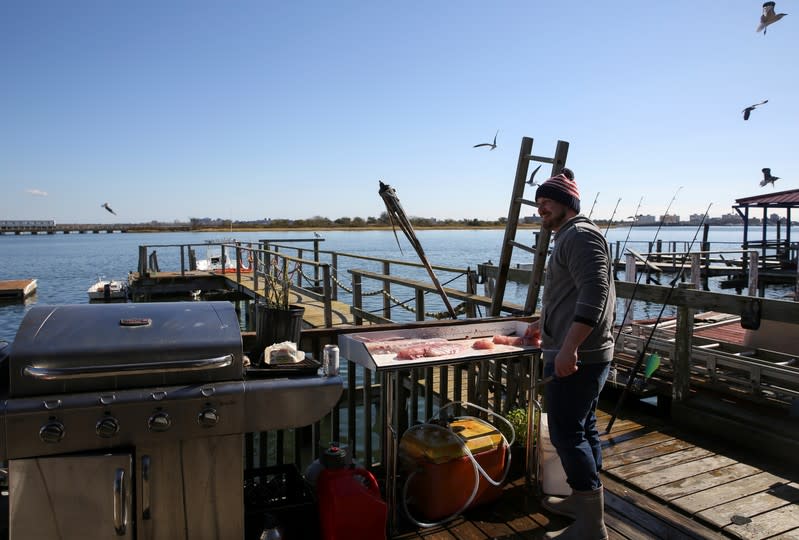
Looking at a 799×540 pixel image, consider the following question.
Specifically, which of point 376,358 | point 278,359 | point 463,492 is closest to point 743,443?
point 463,492

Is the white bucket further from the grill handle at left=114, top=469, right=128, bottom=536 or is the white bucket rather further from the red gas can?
the grill handle at left=114, top=469, right=128, bottom=536

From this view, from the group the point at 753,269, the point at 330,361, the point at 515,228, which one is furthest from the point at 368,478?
the point at 753,269

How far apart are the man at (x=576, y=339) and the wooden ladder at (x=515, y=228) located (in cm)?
148

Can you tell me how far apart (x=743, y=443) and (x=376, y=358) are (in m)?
2.85

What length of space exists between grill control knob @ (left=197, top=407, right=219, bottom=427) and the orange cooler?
1.22 m

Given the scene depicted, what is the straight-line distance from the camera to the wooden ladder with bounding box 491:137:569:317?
4387 millimetres

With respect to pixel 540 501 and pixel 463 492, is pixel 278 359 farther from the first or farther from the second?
pixel 540 501

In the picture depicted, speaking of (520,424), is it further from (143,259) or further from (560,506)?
(143,259)

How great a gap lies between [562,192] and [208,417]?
1.90 metres

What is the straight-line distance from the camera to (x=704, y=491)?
3.38 metres

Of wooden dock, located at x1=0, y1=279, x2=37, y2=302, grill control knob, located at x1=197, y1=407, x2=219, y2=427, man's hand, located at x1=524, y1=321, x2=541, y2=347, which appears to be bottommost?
wooden dock, located at x1=0, y1=279, x2=37, y2=302

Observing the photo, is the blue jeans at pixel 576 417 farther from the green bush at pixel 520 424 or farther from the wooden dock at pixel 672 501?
the green bush at pixel 520 424

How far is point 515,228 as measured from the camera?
4.64 meters

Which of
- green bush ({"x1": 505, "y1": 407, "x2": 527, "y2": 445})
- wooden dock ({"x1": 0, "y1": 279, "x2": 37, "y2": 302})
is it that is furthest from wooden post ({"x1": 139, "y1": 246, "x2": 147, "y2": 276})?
green bush ({"x1": 505, "y1": 407, "x2": 527, "y2": 445})
